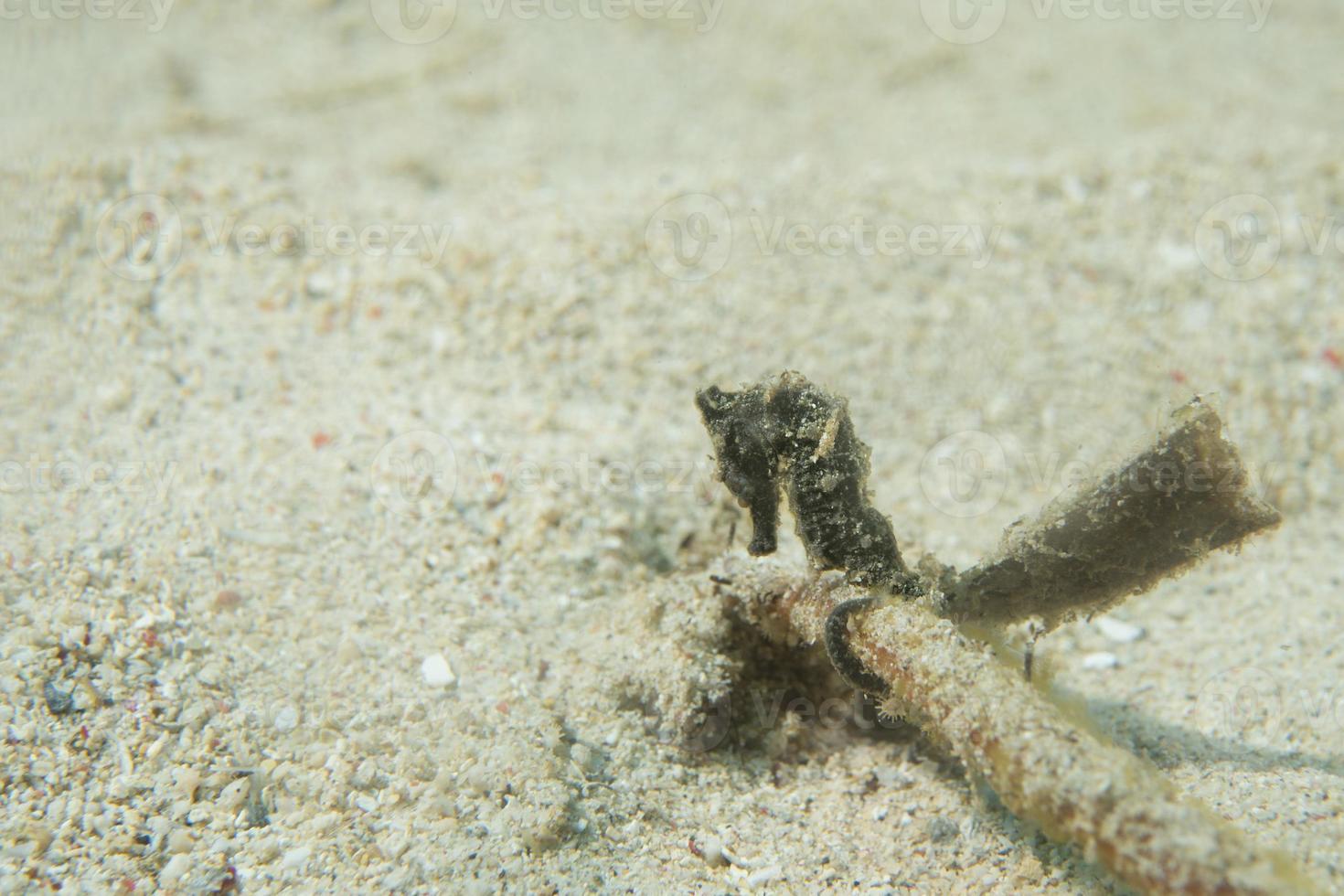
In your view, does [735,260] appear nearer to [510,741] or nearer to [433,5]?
[510,741]

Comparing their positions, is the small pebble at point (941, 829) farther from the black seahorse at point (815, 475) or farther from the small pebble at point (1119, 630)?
the small pebble at point (1119, 630)

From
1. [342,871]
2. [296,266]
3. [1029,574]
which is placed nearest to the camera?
[342,871]

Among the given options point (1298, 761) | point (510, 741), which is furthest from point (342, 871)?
point (1298, 761)

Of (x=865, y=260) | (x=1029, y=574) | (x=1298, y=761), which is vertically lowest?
(x=1298, y=761)
